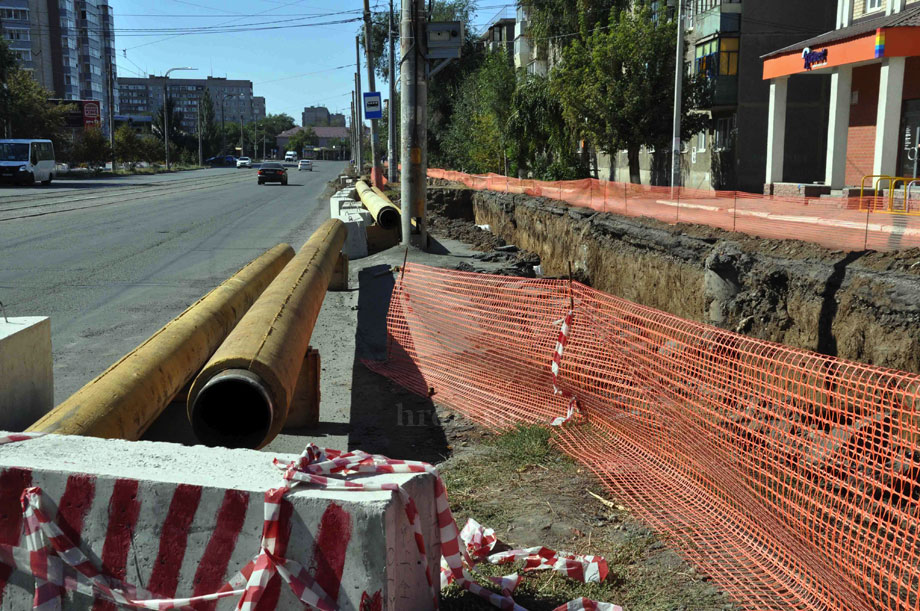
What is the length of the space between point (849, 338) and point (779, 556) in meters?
4.96

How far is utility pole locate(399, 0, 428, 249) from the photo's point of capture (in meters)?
14.8

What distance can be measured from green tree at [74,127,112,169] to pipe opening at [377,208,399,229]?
55.9 metres

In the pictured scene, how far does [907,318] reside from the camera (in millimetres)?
7328

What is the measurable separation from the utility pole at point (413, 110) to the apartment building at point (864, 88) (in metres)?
14.2

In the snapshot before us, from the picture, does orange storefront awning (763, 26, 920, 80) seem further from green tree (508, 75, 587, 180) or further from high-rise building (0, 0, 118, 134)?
high-rise building (0, 0, 118, 134)

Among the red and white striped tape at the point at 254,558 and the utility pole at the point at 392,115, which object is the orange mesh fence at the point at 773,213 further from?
the utility pole at the point at 392,115

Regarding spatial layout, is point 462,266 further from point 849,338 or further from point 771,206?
point 849,338

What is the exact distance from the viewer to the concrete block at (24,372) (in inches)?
171

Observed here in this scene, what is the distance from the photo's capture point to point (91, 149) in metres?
66.2

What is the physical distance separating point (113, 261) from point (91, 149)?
58.2 metres

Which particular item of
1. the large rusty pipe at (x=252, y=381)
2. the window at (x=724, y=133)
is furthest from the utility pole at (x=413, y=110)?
the window at (x=724, y=133)

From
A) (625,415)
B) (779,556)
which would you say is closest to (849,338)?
(625,415)

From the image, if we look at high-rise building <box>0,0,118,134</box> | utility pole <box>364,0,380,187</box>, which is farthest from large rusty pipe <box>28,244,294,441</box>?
high-rise building <box>0,0,118,134</box>

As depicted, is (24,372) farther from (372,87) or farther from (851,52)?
(372,87)
